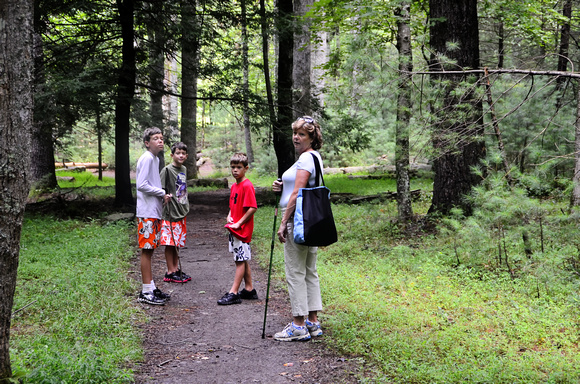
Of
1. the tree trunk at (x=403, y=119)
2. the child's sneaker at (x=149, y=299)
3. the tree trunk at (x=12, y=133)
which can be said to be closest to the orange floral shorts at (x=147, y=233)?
the child's sneaker at (x=149, y=299)

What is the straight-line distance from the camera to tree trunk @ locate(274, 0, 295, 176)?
1294 cm

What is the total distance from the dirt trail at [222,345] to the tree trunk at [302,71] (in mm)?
6784

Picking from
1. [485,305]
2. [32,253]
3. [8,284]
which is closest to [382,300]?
[485,305]

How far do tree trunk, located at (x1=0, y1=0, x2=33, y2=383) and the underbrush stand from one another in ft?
9.00

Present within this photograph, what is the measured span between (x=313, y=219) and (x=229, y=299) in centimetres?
221

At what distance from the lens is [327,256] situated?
8.70m

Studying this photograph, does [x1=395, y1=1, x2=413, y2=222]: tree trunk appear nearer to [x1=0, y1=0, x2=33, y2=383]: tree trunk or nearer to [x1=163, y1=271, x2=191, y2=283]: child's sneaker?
[x1=163, y1=271, x2=191, y2=283]: child's sneaker

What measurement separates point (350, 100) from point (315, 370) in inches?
222

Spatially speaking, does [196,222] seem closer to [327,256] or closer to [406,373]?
[327,256]

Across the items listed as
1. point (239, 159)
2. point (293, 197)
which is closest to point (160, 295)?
point (239, 159)

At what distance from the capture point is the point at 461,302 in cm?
578

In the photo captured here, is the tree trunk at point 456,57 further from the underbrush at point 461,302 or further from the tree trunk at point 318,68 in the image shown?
the tree trunk at point 318,68

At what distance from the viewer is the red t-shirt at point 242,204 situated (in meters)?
5.96

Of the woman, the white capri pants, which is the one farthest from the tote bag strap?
the white capri pants
